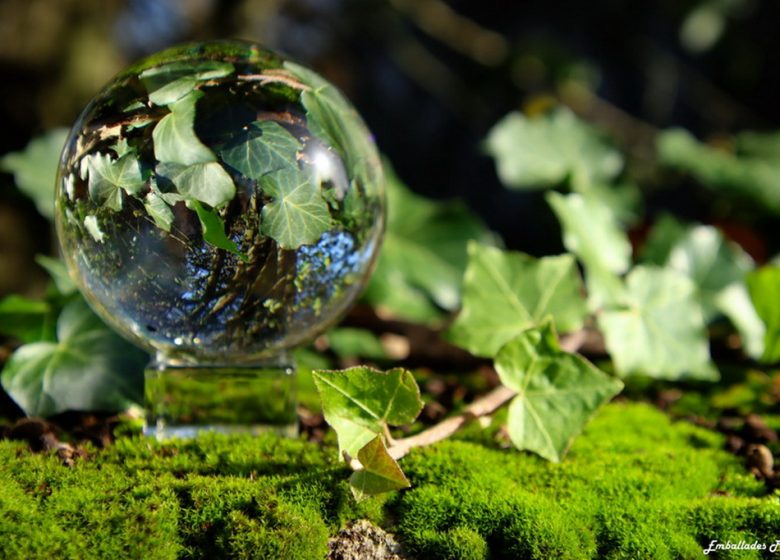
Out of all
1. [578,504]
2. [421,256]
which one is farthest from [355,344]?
[578,504]

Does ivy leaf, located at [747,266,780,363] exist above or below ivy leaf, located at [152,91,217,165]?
below

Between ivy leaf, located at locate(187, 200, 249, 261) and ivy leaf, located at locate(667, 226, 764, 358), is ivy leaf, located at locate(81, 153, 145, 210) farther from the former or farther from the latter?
ivy leaf, located at locate(667, 226, 764, 358)

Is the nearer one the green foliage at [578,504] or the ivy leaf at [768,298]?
the green foliage at [578,504]

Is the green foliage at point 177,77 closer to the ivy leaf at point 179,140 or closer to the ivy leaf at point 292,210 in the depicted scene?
the ivy leaf at point 179,140

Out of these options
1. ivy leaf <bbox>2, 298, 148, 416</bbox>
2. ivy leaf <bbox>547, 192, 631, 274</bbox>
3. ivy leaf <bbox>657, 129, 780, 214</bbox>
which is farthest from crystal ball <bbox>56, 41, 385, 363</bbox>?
ivy leaf <bbox>657, 129, 780, 214</bbox>

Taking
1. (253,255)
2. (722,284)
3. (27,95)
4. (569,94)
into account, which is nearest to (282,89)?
(253,255)

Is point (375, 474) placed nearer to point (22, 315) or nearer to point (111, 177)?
point (111, 177)

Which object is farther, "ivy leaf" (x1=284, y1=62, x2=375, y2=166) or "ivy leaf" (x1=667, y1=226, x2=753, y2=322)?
"ivy leaf" (x1=667, y1=226, x2=753, y2=322)

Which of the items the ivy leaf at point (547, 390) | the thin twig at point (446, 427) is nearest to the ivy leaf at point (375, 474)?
the thin twig at point (446, 427)
